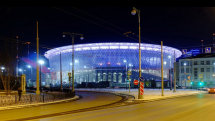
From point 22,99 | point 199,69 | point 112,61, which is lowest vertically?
point 22,99

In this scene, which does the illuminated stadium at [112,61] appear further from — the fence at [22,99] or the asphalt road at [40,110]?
the asphalt road at [40,110]

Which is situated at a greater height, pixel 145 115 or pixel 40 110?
pixel 145 115

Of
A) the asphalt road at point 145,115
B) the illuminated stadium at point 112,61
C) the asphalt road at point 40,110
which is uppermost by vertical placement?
the illuminated stadium at point 112,61

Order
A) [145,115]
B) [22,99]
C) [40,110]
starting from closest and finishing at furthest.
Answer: [145,115] < [40,110] < [22,99]

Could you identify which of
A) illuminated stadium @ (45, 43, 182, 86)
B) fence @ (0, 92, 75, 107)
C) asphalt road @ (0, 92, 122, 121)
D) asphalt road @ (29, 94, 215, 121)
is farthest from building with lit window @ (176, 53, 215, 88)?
asphalt road @ (29, 94, 215, 121)

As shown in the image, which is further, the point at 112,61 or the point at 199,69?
the point at 112,61

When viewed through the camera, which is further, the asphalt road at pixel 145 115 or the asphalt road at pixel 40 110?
the asphalt road at pixel 40 110

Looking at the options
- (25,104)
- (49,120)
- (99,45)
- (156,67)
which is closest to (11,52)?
(25,104)

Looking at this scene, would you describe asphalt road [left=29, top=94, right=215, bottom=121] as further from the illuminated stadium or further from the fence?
the illuminated stadium

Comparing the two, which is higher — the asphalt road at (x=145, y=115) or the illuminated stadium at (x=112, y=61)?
the illuminated stadium at (x=112, y=61)

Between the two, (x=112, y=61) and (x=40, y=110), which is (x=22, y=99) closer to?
(x=40, y=110)

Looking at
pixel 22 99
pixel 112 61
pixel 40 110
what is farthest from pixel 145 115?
pixel 112 61

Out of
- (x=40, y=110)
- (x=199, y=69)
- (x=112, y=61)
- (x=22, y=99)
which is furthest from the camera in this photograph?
(x=112, y=61)

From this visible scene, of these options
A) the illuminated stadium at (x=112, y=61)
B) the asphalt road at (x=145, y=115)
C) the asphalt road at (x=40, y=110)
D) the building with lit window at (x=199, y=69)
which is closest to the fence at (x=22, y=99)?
the asphalt road at (x=40, y=110)
